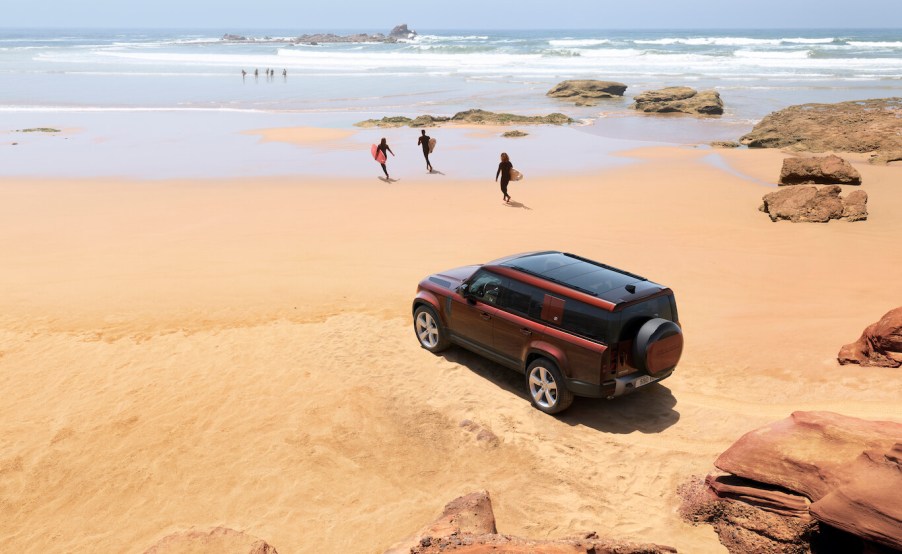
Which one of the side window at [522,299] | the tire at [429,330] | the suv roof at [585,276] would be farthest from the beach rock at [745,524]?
the tire at [429,330]

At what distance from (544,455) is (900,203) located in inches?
618

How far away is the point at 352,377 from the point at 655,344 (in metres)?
4.26

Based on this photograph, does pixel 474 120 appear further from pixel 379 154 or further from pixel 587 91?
pixel 379 154

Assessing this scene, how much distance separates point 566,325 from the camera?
28.3ft

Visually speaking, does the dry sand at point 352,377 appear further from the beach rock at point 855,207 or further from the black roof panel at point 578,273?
→ the black roof panel at point 578,273

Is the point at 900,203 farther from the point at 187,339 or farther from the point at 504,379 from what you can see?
the point at 187,339

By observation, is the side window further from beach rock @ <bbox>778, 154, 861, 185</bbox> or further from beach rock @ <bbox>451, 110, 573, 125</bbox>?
beach rock @ <bbox>451, 110, 573, 125</bbox>

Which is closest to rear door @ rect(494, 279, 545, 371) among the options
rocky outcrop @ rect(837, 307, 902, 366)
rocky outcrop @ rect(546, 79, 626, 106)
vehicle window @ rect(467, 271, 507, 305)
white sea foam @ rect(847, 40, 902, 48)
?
vehicle window @ rect(467, 271, 507, 305)

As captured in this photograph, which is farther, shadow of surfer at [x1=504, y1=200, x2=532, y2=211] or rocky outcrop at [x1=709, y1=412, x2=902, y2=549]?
shadow of surfer at [x1=504, y1=200, x2=532, y2=211]

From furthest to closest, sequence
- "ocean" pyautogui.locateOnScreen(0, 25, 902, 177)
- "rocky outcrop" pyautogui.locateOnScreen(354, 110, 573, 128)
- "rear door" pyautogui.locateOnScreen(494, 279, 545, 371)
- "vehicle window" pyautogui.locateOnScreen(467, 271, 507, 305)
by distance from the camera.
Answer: "ocean" pyautogui.locateOnScreen(0, 25, 902, 177) < "rocky outcrop" pyautogui.locateOnScreen(354, 110, 573, 128) < "vehicle window" pyautogui.locateOnScreen(467, 271, 507, 305) < "rear door" pyautogui.locateOnScreen(494, 279, 545, 371)

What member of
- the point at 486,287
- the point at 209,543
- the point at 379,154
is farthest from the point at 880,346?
the point at 379,154

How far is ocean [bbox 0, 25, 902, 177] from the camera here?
130 feet

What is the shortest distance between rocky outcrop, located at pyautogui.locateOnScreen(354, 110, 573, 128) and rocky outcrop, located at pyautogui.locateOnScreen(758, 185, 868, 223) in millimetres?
19741

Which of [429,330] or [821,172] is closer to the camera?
[429,330]
